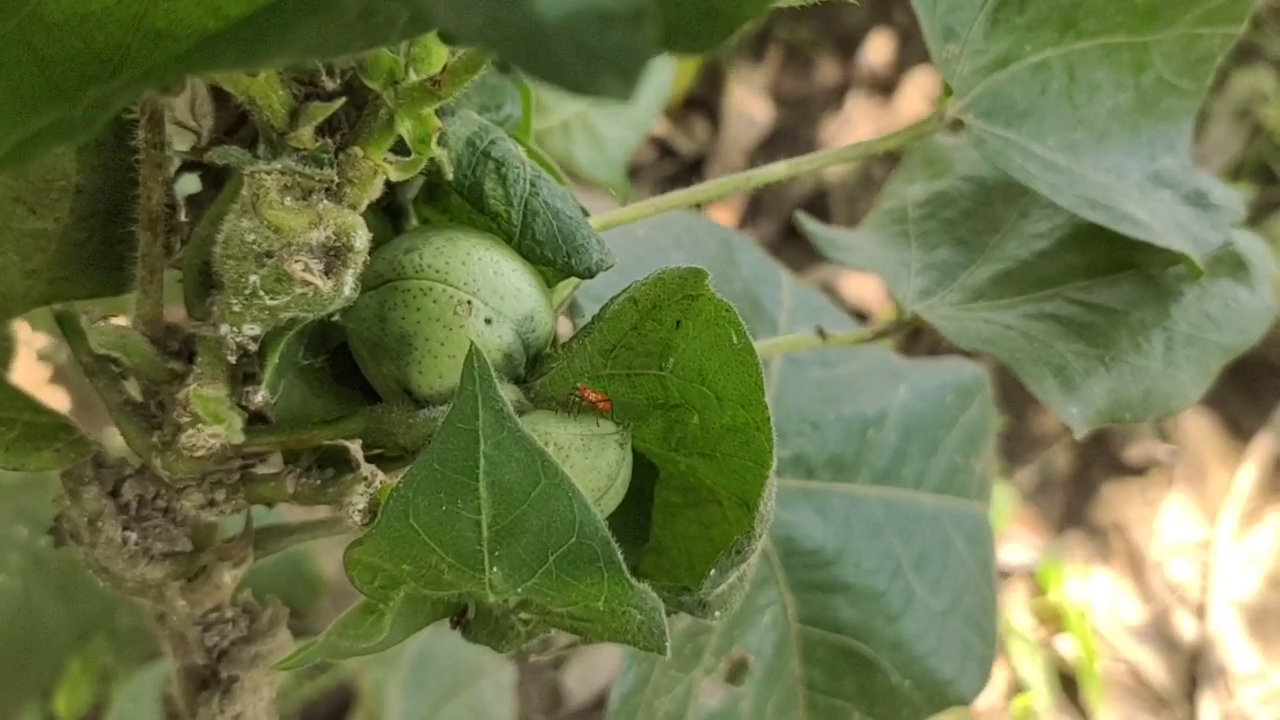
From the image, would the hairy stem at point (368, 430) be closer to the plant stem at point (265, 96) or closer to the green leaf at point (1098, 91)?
the plant stem at point (265, 96)

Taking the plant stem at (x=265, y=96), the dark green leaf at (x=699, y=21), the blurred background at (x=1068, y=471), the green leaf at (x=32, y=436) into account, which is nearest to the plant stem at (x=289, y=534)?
the green leaf at (x=32, y=436)

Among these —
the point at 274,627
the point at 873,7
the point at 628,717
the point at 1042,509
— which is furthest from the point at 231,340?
the point at 873,7

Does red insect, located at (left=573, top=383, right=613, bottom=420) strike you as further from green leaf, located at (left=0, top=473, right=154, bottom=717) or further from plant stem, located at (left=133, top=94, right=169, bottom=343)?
green leaf, located at (left=0, top=473, right=154, bottom=717)

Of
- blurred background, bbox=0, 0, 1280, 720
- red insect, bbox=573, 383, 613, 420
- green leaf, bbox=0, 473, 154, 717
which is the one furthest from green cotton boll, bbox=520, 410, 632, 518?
blurred background, bbox=0, 0, 1280, 720

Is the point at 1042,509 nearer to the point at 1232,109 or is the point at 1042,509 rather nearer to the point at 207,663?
the point at 1232,109

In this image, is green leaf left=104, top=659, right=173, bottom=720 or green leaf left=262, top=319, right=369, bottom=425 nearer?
green leaf left=262, top=319, right=369, bottom=425
